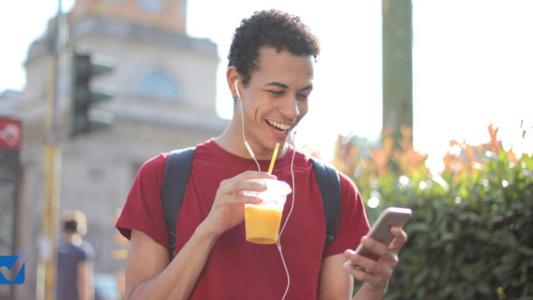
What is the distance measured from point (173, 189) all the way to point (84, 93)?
891cm

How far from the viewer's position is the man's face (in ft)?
9.46

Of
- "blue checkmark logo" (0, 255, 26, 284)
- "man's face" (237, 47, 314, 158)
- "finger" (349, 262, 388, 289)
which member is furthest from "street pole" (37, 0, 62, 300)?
"finger" (349, 262, 388, 289)

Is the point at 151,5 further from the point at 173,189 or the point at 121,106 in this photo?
the point at 173,189

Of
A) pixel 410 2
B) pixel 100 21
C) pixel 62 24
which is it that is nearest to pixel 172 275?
pixel 410 2

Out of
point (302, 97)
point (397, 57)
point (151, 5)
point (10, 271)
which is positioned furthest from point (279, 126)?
point (151, 5)

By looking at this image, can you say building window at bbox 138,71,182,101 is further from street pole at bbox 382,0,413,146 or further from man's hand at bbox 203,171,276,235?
man's hand at bbox 203,171,276,235

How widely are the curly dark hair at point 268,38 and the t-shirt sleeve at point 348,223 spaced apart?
41 centimetres

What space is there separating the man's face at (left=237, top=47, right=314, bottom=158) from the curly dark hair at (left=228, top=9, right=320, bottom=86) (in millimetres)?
22

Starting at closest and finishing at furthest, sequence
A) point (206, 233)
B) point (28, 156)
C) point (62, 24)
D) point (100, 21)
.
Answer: point (206, 233)
point (62, 24)
point (28, 156)
point (100, 21)

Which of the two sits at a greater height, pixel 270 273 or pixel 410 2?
pixel 410 2

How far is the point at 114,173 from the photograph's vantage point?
56.7m

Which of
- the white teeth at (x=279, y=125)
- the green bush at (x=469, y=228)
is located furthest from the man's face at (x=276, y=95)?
the green bush at (x=469, y=228)

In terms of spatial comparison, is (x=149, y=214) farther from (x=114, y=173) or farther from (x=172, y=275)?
(x=114, y=173)

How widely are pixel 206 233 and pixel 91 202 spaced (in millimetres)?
53287
